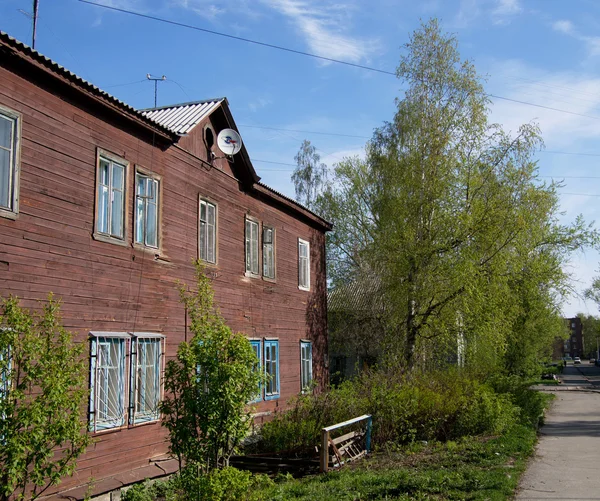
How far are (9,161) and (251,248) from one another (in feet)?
27.4

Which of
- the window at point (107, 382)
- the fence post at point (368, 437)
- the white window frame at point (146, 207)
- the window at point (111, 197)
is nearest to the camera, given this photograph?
the window at point (107, 382)

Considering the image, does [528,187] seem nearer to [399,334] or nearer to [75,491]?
[399,334]

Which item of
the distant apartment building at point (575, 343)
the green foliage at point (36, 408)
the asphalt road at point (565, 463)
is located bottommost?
the asphalt road at point (565, 463)

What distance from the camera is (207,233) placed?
1432 cm

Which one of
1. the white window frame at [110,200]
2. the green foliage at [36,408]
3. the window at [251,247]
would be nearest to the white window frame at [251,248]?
the window at [251,247]

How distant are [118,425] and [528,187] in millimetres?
17818

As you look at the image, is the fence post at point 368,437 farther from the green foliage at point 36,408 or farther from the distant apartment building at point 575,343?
the distant apartment building at point 575,343

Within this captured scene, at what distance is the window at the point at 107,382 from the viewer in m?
9.85

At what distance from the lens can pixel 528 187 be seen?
75.8ft

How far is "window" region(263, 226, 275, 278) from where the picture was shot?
17.3 metres

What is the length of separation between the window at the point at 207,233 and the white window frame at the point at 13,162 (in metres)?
5.43

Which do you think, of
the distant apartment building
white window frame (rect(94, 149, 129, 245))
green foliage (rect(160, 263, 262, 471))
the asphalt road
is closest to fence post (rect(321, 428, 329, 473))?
the asphalt road

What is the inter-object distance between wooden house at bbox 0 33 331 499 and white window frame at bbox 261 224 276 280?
2.45ft

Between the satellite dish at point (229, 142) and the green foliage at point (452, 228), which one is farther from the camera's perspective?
the green foliage at point (452, 228)
